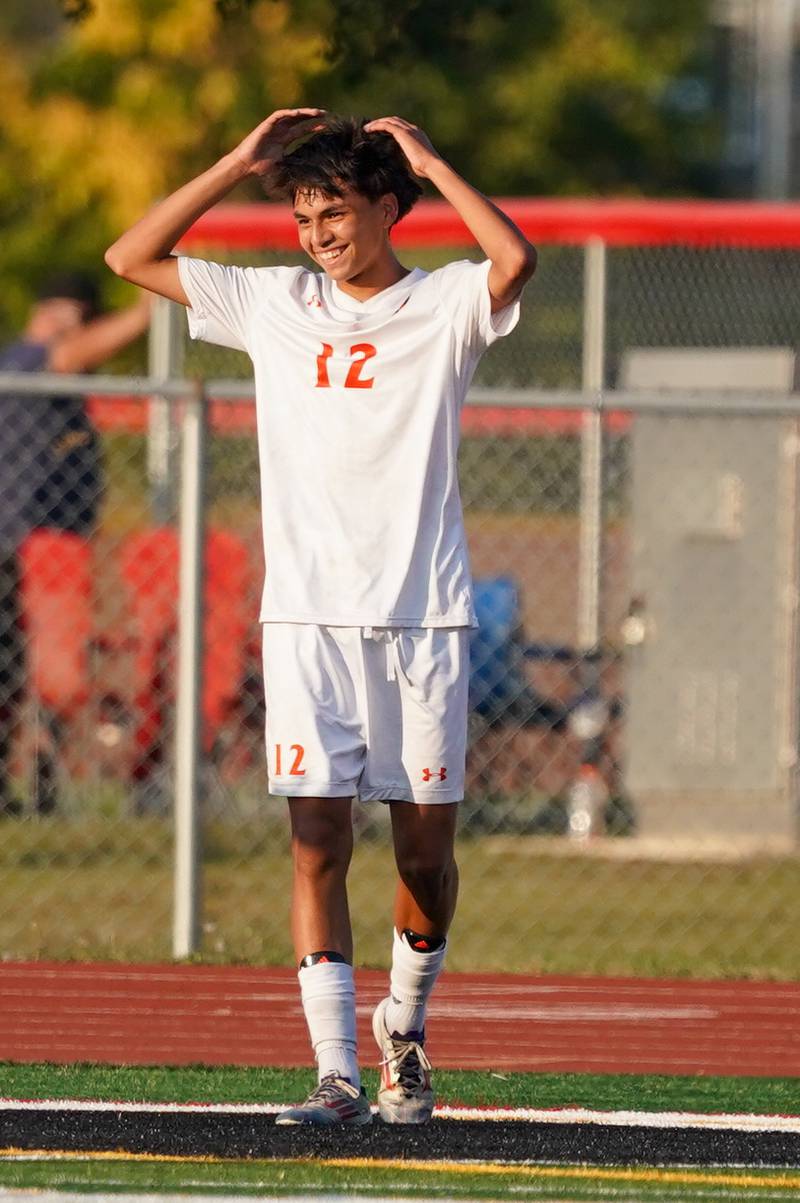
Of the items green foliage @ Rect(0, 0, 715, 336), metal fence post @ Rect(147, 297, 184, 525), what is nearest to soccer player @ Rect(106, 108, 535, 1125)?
metal fence post @ Rect(147, 297, 184, 525)

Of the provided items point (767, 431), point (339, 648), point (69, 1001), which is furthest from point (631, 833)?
point (339, 648)

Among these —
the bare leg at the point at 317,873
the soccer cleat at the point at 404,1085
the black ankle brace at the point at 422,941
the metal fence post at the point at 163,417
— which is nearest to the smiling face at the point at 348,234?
the bare leg at the point at 317,873

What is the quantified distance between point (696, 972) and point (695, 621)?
305cm

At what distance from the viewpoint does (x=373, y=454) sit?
17.1ft

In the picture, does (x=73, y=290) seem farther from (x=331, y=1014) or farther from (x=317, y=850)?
(x=331, y=1014)

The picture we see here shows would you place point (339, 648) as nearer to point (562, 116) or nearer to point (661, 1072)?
point (661, 1072)

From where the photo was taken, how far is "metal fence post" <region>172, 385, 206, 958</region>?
8.19m

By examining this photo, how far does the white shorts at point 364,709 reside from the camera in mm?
5184

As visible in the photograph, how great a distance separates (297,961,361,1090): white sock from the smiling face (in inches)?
56.4

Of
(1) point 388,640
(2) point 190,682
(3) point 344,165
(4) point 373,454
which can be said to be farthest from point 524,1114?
(2) point 190,682

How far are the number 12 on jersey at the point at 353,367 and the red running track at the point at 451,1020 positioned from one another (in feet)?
6.40

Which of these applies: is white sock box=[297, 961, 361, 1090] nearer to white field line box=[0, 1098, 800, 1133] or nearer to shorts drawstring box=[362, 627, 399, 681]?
white field line box=[0, 1098, 800, 1133]

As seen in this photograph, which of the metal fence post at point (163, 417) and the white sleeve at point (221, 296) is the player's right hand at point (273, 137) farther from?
the metal fence post at point (163, 417)

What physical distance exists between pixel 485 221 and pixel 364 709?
1.03 meters
